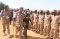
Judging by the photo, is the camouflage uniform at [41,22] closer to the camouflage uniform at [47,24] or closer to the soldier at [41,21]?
the soldier at [41,21]

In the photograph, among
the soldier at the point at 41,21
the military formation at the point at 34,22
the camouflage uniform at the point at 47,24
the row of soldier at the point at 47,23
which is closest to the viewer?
the military formation at the point at 34,22

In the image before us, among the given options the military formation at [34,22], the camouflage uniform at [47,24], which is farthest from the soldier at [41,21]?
the camouflage uniform at [47,24]

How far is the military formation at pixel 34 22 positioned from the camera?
11.4 m

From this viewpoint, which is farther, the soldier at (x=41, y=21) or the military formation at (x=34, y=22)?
the soldier at (x=41, y=21)

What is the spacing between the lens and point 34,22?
17.5m

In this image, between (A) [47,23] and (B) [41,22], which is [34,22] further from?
(A) [47,23]

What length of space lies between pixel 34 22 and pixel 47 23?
9.67 ft

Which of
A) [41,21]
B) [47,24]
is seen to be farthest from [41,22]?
[47,24]

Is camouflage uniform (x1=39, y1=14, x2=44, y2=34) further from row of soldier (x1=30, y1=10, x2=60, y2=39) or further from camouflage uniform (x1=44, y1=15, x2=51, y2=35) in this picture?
camouflage uniform (x1=44, y1=15, x2=51, y2=35)

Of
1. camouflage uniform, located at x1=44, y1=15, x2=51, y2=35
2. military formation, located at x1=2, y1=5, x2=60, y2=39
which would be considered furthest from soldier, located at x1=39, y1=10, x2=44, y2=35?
camouflage uniform, located at x1=44, y1=15, x2=51, y2=35

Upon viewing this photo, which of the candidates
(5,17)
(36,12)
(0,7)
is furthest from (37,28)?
(0,7)

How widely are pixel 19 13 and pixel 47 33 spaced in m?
4.54

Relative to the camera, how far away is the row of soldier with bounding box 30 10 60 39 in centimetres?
1359

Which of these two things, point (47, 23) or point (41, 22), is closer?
point (47, 23)
